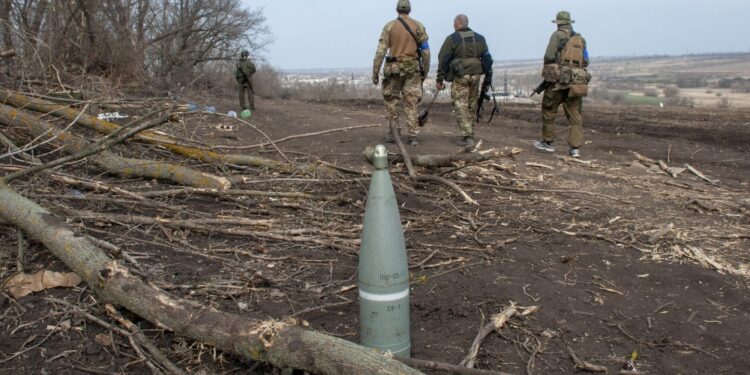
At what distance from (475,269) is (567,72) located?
15.9 feet

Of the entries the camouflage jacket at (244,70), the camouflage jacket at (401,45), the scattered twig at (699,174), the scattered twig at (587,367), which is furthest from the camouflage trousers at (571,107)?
the camouflage jacket at (244,70)

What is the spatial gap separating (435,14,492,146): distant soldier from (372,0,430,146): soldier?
293mm

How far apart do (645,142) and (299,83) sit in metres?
20.6

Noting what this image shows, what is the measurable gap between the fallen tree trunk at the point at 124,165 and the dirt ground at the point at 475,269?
0.13 m

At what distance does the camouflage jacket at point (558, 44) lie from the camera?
831cm

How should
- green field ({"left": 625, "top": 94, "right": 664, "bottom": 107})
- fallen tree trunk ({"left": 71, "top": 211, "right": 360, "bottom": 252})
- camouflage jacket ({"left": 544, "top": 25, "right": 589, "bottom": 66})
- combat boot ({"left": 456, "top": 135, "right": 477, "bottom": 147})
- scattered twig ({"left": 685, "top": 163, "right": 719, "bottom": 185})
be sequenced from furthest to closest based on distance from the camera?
green field ({"left": 625, "top": 94, "right": 664, "bottom": 107}) → combat boot ({"left": 456, "top": 135, "right": 477, "bottom": 147}) → camouflage jacket ({"left": 544, "top": 25, "right": 589, "bottom": 66}) → scattered twig ({"left": 685, "top": 163, "right": 719, "bottom": 185}) → fallen tree trunk ({"left": 71, "top": 211, "right": 360, "bottom": 252})

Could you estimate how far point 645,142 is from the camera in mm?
10078

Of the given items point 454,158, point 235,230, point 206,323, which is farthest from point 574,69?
point 206,323

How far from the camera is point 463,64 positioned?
28.1 ft

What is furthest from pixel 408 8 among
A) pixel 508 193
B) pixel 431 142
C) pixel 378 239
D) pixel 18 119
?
pixel 378 239

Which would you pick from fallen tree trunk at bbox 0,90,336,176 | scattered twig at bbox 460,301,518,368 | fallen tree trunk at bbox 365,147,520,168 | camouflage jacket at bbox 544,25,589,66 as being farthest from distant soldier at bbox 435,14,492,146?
scattered twig at bbox 460,301,518,368

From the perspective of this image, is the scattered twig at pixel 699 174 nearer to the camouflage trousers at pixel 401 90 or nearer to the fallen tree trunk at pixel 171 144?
the camouflage trousers at pixel 401 90

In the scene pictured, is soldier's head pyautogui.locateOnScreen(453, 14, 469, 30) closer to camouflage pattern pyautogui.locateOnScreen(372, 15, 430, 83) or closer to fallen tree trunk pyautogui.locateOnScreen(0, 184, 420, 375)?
camouflage pattern pyautogui.locateOnScreen(372, 15, 430, 83)

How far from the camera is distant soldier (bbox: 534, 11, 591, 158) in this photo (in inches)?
320
